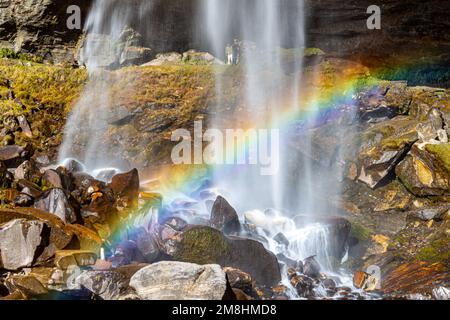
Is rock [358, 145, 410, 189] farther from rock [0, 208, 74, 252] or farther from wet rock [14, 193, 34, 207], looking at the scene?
wet rock [14, 193, 34, 207]

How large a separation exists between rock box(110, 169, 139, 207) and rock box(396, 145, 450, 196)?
24.2 ft

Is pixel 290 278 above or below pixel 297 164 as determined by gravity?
below

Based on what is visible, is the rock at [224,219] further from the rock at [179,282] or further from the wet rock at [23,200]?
the wet rock at [23,200]

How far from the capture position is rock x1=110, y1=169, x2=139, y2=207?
952 centimetres

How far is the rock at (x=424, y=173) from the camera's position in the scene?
10844 mm

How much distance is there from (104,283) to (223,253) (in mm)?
2370

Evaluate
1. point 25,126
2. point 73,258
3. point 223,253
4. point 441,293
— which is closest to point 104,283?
point 73,258

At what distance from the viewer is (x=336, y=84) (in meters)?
16.5

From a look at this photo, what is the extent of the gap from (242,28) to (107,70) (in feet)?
19.5

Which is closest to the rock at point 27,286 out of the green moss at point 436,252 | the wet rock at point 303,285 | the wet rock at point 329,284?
the wet rock at point 303,285

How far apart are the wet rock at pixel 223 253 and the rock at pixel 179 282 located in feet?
5.10

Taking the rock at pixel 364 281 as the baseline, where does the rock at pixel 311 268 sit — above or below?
above
